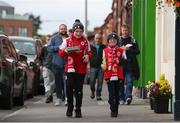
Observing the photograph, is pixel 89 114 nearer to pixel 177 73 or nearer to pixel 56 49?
pixel 177 73

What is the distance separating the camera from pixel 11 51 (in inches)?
729

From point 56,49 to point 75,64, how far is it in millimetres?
3575

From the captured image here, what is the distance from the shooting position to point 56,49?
1883 cm

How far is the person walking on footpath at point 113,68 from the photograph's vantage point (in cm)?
1548

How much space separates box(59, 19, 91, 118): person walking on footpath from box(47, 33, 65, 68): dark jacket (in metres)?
3.46

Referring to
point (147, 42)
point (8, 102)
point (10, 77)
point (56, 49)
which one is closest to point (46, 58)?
point (56, 49)

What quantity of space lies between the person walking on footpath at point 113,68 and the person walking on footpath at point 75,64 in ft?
1.49

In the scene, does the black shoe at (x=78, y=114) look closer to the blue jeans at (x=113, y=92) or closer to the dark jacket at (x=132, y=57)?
the blue jeans at (x=113, y=92)

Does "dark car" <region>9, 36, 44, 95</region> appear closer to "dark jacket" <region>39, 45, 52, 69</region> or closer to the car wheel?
"dark jacket" <region>39, 45, 52, 69</region>

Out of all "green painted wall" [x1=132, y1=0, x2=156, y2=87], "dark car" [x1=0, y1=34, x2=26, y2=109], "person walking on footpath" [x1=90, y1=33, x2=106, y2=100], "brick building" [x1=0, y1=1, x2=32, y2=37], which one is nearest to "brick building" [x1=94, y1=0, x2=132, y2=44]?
"person walking on footpath" [x1=90, y1=33, x2=106, y2=100]

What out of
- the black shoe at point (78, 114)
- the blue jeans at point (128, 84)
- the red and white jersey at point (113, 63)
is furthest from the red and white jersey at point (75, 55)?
the blue jeans at point (128, 84)

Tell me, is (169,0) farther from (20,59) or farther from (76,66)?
(20,59)

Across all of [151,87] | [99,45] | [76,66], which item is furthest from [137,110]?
[99,45]

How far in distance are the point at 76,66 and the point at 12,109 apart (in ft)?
10.8
